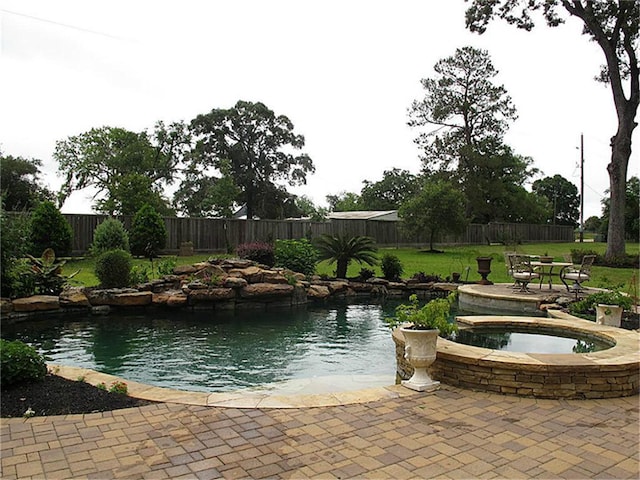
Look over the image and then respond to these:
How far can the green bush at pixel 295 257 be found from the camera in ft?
41.8

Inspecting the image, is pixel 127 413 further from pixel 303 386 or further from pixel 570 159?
pixel 570 159

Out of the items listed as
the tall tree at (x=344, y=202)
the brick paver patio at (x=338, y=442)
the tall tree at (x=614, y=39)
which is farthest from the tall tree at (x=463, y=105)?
the brick paver patio at (x=338, y=442)

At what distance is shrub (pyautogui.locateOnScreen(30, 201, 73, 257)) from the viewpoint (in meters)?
14.0

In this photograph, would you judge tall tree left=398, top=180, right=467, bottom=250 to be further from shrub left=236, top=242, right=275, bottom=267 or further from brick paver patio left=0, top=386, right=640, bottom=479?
brick paver patio left=0, top=386, right=640, bottom=479

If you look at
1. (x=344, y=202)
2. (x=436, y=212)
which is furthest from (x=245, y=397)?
(x=344, y=202)

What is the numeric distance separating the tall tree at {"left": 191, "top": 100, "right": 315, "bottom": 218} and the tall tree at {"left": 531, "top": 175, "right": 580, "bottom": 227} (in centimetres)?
4076

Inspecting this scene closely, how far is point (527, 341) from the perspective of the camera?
5871 millimetres

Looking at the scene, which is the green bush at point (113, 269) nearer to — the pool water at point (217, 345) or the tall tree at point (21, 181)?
the pool water at point (217, 345)

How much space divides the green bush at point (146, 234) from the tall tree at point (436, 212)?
11.6m

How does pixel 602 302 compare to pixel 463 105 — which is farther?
pixel 463 105

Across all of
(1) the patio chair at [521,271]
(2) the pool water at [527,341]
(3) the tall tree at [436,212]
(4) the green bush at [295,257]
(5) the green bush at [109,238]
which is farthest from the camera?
(3) the tall tree at [436,212]

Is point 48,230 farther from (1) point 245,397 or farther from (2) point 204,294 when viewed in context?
(1) point 245,397

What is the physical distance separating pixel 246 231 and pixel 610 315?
51.6ft

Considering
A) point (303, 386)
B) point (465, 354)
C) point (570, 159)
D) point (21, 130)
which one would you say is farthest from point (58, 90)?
point (570, 159)
